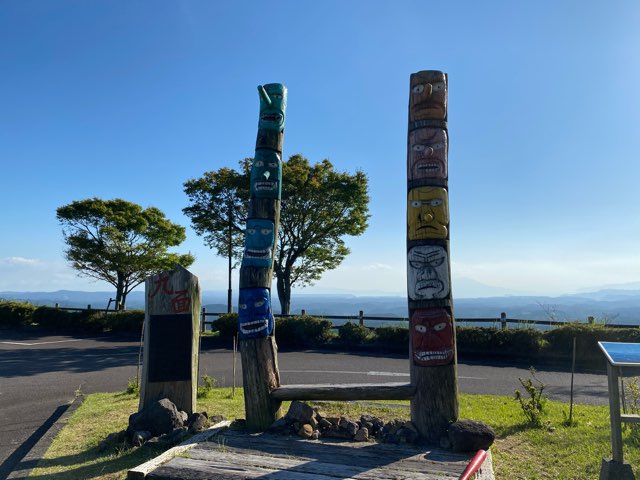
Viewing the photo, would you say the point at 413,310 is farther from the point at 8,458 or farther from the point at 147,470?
the point at 8,458

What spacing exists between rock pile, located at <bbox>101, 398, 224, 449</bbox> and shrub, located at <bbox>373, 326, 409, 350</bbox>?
11.0 meters

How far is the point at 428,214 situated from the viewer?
6.32m

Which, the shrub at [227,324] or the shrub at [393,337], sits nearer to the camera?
the shrub at [393,337]

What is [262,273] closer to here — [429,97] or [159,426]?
[159,426]

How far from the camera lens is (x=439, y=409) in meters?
5.87

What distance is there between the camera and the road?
26.3ft

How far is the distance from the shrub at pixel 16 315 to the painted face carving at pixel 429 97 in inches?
977

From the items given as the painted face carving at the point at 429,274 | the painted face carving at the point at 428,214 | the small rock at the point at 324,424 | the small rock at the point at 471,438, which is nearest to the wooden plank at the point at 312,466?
the small rock at the point at 471,438

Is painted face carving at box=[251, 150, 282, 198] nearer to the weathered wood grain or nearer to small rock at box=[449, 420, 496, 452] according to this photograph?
the weathered wood grain

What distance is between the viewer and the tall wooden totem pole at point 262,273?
21.5 ft

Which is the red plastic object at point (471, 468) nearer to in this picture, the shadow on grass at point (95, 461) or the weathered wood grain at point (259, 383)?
the weathered wood grain at point (259, 383)

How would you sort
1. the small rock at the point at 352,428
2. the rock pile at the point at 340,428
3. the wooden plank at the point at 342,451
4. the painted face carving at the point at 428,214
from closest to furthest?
the wooden plank at the point at 342,451 → the rock pile at the point at 340,428 → the small rock at the point at 352,428 → the painted face carving at the point at 428,214

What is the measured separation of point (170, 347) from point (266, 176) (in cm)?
315

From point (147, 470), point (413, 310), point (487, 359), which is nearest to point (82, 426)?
point (147, 470)
